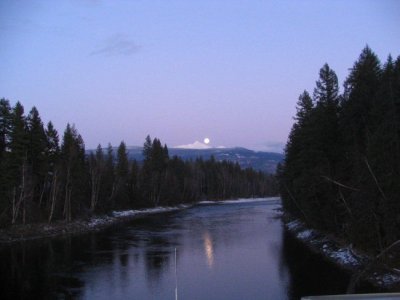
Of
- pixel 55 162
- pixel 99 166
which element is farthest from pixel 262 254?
pixel 99 166

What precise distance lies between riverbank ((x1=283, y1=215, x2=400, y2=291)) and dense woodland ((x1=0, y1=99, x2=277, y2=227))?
3231 centimetres

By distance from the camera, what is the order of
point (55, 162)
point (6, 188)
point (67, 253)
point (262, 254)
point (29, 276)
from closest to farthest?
1. point (29, 276)
2. point (262, 254)
3. point (67, 253)
4. point (6, 188)
5. point (55, 162)

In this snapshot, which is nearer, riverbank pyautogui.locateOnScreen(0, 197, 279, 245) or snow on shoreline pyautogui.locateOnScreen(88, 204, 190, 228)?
riverbank pyautogui.locateOnScreen(0, 197, 279, 245)

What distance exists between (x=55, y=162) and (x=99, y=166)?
14.9 metres

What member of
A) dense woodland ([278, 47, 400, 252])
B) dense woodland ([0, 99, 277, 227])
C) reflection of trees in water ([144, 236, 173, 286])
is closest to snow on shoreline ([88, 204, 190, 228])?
dense woodland ([0, 99, 277, 227])

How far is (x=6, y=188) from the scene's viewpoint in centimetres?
5497

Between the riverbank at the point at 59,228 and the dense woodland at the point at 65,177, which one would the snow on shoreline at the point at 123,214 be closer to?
the riverbank at the point at 59,228

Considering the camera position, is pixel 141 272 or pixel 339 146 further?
pixel 339 146

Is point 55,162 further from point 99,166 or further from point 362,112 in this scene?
point 362,112

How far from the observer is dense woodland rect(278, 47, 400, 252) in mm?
28062

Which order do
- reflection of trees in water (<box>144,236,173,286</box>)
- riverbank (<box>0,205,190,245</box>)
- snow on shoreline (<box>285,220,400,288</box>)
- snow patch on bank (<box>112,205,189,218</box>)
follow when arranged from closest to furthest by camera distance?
snow on shoreline (<box>285,220,400,288</box>) < reflection of trees in water (<box>144,236,173,286</box>) < riverbank (<box>0,205,190,245</box>) < snow patch on bank (<box>112,205,189,218</box>)

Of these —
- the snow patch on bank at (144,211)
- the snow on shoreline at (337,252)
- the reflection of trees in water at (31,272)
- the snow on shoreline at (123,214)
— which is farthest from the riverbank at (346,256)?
the snow patch on bank at (144,211)

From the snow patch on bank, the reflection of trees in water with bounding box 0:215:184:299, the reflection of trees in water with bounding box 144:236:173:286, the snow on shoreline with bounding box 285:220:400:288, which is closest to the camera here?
the snow on shoreline with bounding box 285:220:400:288

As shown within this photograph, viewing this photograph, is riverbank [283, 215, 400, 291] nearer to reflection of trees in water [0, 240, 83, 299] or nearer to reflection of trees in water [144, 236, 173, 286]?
reflection of trees in water [144, 236, 173, 286]
